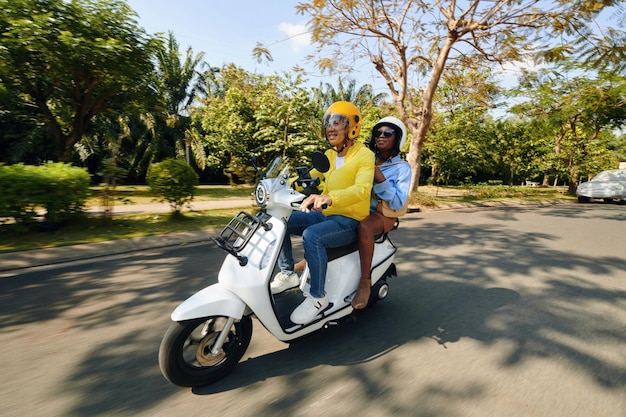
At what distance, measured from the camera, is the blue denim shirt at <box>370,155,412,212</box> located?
Answer: 9.00 ft

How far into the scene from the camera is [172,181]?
7.44 metres

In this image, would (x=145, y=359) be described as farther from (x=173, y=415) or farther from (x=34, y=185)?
(x=34, y=185)

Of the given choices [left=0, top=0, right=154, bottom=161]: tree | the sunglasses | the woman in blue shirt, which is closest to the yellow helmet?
the woman in blue shirt

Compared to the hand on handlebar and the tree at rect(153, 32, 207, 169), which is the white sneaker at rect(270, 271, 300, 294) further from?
the tree at rect(153, 32, 207, 169)

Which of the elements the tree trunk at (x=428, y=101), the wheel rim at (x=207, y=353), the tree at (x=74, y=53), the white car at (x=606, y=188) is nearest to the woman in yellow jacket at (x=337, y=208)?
the wheel rim at (x=207, y=353)

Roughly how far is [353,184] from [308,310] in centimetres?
101

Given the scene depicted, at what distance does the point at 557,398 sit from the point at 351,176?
195 centimetres

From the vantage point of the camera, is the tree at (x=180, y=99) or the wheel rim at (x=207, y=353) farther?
the tree at (x=180, y=99)

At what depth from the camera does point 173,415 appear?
1.90 metres

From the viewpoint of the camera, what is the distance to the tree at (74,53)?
22.9ft

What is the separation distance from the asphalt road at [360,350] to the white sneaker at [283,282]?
0.43 meters

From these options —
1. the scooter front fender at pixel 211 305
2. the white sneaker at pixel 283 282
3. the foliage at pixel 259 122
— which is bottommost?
the white sneaker at pixel 283 282

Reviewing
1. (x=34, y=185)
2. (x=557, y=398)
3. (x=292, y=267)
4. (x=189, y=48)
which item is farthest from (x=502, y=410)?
(x=189, y=48)

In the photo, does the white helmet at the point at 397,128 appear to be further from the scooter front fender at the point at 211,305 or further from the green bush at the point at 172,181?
the green bush at the point at 172,181
